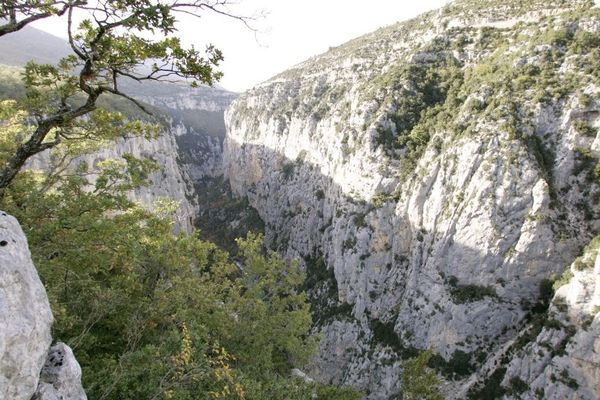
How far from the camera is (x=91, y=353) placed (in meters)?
16.0

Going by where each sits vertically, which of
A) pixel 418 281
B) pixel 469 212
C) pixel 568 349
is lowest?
pixel 418 281

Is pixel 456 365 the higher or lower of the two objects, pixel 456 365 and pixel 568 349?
the lower

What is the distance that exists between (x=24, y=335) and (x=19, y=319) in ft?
1.01

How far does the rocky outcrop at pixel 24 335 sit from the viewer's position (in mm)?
6578

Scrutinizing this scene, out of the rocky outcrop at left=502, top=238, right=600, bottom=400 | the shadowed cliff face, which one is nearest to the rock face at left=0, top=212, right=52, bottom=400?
the rocky outcrop at left=502, top=238, right=600, bottom=400

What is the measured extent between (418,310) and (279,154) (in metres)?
70.6

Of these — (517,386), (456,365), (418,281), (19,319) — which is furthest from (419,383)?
(19,319)

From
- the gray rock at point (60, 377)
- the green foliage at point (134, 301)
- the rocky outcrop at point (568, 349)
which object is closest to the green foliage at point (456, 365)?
the rocky outcrop at point (568, 349)

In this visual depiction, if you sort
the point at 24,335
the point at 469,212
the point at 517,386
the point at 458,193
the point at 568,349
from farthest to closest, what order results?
1. the point at 458,193
2. the point at 469,212
3. the point at 517,386
4. the point at 568,349
5. the point at 24,335

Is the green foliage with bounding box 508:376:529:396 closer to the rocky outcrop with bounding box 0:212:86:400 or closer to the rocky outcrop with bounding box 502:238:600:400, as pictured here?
the rocky outcrop with bounding box 502:238:600:400

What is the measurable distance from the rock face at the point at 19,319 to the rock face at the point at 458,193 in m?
38.1

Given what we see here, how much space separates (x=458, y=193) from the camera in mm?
45844

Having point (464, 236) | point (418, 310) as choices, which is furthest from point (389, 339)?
point (464, 236)

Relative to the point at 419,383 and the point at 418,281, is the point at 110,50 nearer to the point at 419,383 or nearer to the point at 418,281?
the point at 419,383
